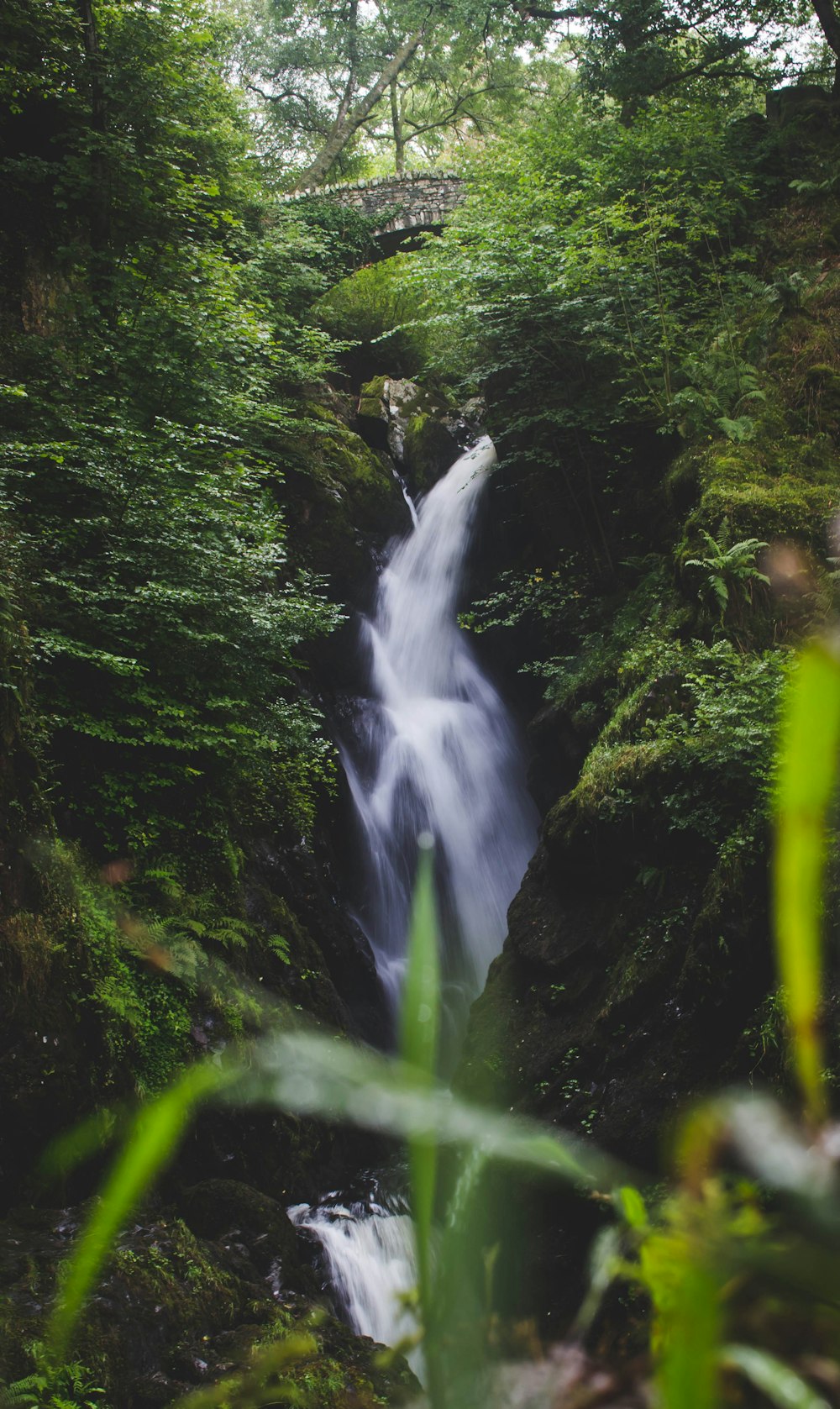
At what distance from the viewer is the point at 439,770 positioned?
10633 mm

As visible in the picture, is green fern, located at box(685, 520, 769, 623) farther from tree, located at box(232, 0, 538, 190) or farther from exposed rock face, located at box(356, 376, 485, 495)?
tree, located at box(232, 0, 538, 190)

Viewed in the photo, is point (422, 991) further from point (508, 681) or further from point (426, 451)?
point (426, 451)

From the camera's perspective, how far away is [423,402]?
15000mm

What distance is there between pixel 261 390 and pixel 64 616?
4478mm

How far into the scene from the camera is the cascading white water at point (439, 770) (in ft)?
31.0

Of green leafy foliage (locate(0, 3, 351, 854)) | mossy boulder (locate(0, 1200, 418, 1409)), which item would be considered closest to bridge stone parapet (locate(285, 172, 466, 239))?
green leafy foliage (locate(0, 3, 351, 854))

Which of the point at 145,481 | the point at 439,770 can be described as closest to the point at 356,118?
the point at 439,770

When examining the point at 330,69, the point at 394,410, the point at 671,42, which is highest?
the point at 330,69

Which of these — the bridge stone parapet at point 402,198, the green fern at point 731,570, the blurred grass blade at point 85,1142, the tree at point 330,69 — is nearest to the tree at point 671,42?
the bridge stone parapet at point 402,198

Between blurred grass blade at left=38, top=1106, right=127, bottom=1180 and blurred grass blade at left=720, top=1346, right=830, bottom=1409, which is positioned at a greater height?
blurred grass blade at left=720, top=1346, right=830, bottom=1409

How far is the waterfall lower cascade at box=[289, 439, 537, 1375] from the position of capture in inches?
371

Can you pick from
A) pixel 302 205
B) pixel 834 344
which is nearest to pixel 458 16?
pixel 302 205

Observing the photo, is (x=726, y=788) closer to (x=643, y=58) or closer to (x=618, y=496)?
(x=618, y=496)

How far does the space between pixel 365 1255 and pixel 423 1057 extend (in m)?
6.04
